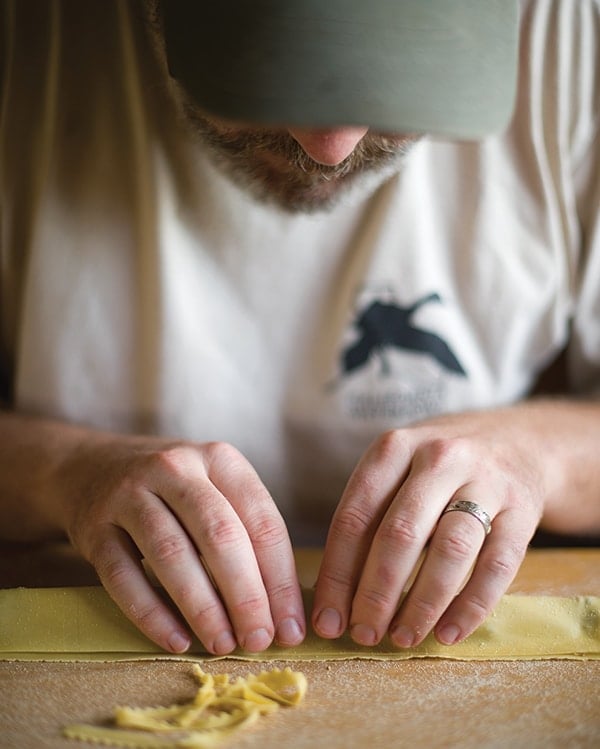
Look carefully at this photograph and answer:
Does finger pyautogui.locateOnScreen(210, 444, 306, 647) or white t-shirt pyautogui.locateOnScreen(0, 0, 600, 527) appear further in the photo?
white t-shirt pyautogui.locateOnScreen(0, 0, 600, 527)

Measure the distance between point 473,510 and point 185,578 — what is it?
0.25 meters

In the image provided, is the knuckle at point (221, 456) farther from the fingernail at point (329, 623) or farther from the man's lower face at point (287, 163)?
the man's lower face at point (287, 163)

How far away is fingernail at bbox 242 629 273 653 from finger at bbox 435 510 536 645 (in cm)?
14


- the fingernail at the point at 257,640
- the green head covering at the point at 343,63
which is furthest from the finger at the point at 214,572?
the green head covering at the point at 343,63

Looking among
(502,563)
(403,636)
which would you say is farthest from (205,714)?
(502,563)

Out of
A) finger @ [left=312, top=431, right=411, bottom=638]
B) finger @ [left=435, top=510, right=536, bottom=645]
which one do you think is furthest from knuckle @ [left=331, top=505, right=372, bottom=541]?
finger @ [left=435, top=510, right=536, bottom=645]

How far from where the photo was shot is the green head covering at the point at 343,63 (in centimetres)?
65

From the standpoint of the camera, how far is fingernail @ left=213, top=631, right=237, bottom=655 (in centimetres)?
73

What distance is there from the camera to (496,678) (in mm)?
720

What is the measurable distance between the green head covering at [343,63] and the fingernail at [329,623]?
396 mm

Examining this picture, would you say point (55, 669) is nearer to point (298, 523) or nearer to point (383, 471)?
point (383, 471)

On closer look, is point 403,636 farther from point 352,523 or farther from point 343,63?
point 343,63

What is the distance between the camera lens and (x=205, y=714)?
2.19ft

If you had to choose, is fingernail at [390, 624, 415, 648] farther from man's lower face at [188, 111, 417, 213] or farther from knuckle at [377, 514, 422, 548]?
man's lower face at [188, 111, 417, 213]
